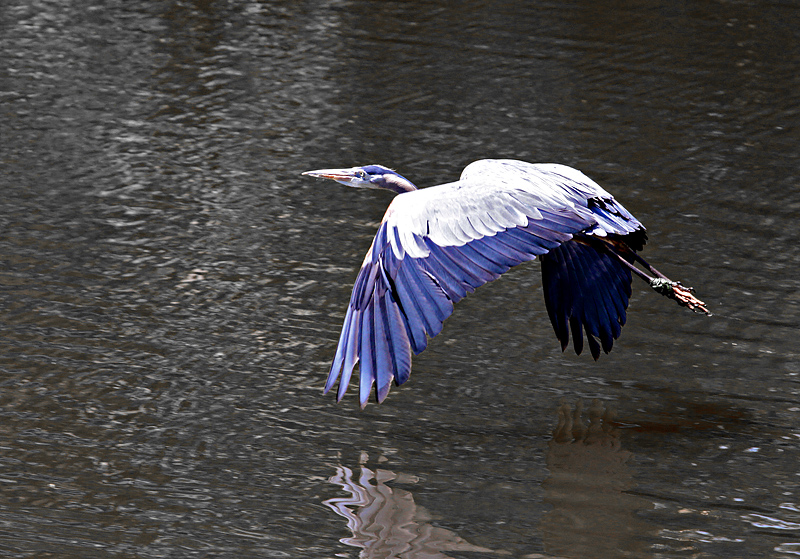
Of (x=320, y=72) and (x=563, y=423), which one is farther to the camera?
(x=320, y=72)

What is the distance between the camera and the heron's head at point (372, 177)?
227 inches

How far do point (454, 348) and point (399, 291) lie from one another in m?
1.50

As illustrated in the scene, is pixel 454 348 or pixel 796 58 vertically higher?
pixel 796 58

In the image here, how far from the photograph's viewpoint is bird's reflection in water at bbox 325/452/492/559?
422 cm

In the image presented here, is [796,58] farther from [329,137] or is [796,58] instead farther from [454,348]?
[454,348]

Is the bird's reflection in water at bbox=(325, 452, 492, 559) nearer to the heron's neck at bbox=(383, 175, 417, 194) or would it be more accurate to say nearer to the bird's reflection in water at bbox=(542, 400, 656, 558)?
the bird's reflection in water at bbox=(542, 400, 656, 558)

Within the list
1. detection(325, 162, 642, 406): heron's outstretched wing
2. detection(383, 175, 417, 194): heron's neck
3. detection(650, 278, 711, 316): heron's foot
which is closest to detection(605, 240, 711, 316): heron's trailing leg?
detection(650, 278, 711, 316): heron's foot

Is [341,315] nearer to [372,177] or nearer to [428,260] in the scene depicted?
[372,177]

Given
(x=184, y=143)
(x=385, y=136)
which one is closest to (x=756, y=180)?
(x=385, y=136)

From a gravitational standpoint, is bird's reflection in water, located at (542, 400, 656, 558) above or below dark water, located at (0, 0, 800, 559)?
below

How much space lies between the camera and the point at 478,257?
15.2 ft

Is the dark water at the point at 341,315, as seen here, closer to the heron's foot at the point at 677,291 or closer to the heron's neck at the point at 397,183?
the heron's foot at the point at 677,291

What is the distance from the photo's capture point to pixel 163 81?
32.9 ft

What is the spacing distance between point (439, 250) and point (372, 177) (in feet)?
4.17
